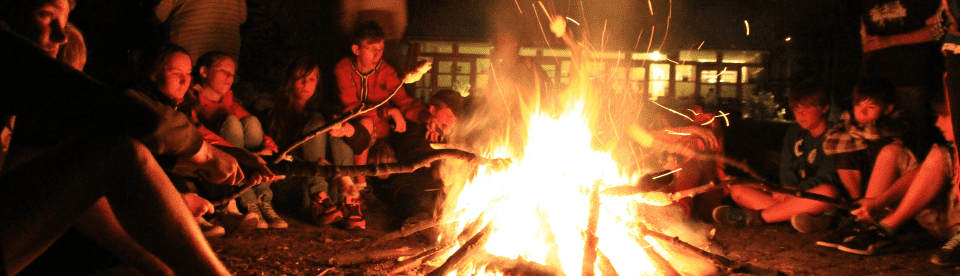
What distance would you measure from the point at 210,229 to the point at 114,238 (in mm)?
1497

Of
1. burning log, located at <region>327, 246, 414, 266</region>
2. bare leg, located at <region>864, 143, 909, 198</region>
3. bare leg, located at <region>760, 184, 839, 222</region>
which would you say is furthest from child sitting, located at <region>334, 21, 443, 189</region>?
bare leg, located at <region>864, 143, 909, 198</region>

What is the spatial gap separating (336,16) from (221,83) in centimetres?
254

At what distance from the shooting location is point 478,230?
2934 mm

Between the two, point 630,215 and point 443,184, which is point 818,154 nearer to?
point 630,215

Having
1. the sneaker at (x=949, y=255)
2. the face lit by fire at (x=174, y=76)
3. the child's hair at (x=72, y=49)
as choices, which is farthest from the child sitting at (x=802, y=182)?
the child's hair at (x=72, y=49)

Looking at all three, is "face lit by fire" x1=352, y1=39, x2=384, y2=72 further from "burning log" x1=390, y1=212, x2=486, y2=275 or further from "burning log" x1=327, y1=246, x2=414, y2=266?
"burning log" x1=390, y1=212, x2=486, y2=275

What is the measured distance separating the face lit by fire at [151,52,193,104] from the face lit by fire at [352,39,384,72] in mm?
1429

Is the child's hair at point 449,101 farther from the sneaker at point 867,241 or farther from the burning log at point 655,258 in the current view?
the sneaker at point 867,241

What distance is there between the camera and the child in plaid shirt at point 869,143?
3.95 meters

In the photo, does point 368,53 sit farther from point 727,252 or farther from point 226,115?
point 727,252

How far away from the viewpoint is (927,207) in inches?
148

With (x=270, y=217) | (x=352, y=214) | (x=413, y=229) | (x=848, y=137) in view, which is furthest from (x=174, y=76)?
(x=848, y=137)

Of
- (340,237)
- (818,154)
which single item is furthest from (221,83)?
(818,154)

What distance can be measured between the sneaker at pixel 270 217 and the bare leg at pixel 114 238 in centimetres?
176
